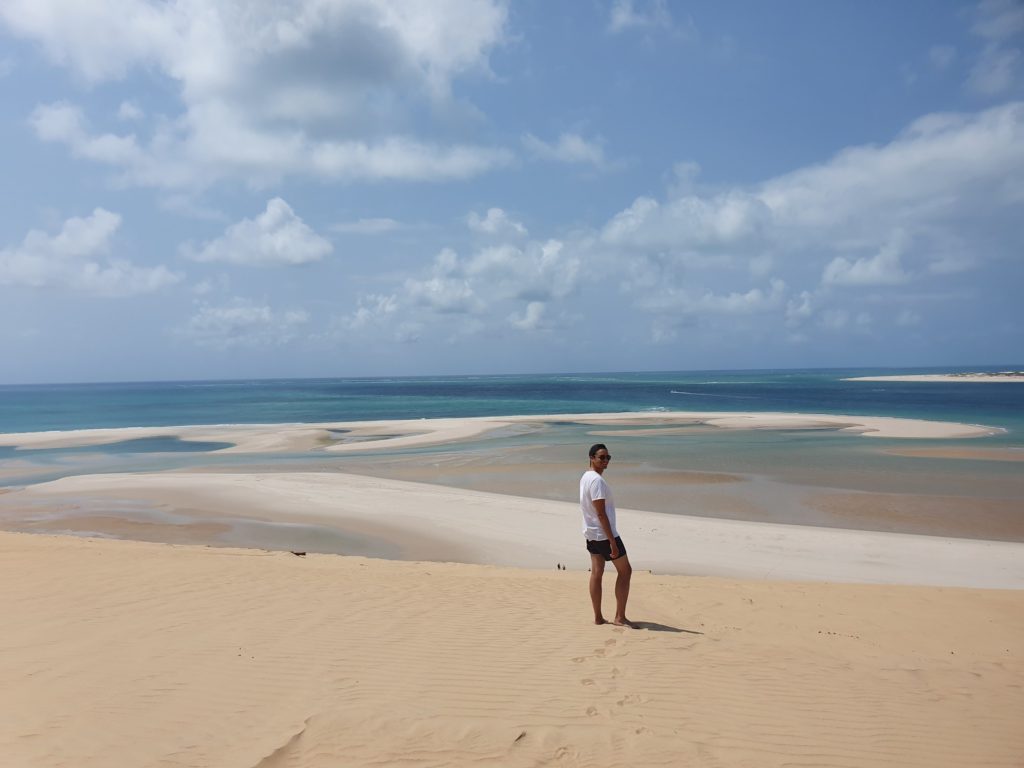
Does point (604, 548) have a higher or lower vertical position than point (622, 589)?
higher

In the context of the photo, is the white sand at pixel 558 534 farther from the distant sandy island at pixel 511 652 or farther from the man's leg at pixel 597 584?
the man's leg at pixel 597 584

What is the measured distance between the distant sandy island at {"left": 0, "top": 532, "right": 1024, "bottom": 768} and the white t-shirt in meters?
1.12

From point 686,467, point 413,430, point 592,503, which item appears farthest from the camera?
point 413,430

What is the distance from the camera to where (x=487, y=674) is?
6438 mm

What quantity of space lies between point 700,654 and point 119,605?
6884mm

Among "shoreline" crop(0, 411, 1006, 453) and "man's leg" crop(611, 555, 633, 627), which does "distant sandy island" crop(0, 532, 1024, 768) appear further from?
"shoreline" crop(0, 411, 1006, 453)

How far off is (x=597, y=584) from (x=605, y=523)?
34.6 inches

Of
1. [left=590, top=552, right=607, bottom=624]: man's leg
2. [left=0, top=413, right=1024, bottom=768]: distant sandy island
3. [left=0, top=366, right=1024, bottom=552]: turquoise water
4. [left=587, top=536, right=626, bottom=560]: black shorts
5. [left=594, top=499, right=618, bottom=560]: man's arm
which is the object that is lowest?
[left=0, top=366, right=1024, bottom=552]: turquoise water

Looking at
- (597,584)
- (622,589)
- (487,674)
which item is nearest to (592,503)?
(597,584)

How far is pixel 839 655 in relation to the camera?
7.38 m

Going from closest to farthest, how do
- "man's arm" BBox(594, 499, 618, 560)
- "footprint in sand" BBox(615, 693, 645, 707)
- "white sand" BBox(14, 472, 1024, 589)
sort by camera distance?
"footprint in sand" BBox(615, 693, 645, 707) < "man's arm" BBox(594, 499, 618, 560) < "white sand" BBox(14, 472, 1024, 589)

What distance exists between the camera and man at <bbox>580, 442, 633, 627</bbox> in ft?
24.7

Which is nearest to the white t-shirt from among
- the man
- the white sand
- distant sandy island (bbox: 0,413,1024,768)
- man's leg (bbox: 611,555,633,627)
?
the man

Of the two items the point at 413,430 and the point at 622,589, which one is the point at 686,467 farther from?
the point at 413,430
